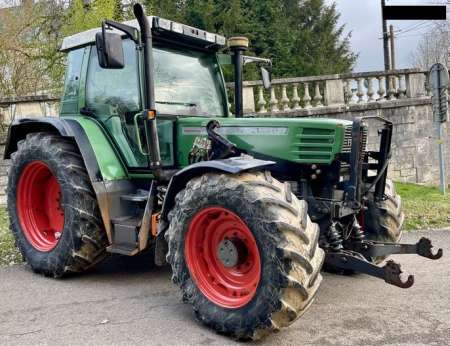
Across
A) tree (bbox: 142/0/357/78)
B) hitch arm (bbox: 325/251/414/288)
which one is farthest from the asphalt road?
tree (bbox: 142/0/357/78)

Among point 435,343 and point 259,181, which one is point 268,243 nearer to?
point 259,181

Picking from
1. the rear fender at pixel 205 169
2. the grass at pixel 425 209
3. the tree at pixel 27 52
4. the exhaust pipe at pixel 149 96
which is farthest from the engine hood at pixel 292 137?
the tree at pixel 27 52

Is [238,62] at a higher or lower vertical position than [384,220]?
higher

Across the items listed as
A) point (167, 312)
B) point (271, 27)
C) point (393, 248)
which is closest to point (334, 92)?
point (271, 27)

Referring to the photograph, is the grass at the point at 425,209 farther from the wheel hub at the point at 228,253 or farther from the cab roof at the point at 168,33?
the wheel hub at the point at 228,253

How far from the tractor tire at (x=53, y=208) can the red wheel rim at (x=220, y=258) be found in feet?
4.57

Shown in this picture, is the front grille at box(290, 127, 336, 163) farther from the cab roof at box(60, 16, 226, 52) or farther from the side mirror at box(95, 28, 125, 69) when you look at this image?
the cab roof at box(60, 16, 226, 52)

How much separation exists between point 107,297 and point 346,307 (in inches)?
81.6

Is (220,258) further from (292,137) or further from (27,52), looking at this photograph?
(27,52)

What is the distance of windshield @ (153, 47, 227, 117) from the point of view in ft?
16.1

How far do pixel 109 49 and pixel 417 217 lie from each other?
219 inches

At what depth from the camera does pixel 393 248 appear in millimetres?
4234

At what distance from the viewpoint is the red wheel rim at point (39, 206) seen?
17.9ft

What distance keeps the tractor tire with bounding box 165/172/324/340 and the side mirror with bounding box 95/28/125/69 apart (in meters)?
1.19
